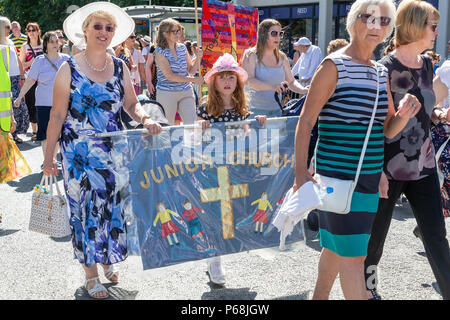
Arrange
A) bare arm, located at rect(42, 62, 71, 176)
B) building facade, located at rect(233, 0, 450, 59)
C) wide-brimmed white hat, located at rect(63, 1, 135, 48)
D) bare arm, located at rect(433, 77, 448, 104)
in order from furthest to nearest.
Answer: building facade, located at rect(233, 0, 450, 59) < bare arm, located at rect(433, 77, 448, 104) < wide-brimmed white hat, located at rect(63, 1, 135, 48) < bare arm, located at rect(42, 62, 71, 176)

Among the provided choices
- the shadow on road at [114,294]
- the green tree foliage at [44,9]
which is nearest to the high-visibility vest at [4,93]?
the shadow on road at [114,294]

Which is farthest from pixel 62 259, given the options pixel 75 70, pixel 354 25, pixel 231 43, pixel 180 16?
pixel 180 16

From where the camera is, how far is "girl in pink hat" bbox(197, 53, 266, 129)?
4.59 meters

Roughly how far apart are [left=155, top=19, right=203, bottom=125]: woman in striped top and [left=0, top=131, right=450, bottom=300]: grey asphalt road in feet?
8.08

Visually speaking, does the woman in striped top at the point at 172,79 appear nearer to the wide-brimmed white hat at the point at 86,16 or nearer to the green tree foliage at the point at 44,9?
the wide-brimmed white hat at the point at 86,16

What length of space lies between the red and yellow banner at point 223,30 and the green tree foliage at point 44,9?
113 ft

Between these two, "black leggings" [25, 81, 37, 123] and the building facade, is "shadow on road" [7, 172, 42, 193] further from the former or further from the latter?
the building facade

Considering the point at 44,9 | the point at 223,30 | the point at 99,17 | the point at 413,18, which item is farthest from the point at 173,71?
the point at 44,9

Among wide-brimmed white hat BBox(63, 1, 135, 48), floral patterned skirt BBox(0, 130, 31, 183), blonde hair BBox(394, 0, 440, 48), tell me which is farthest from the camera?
floral patterned skirt BBox(0, 130, 31, 183)

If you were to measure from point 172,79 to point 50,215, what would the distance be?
131 inches

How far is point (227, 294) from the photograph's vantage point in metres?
4.26

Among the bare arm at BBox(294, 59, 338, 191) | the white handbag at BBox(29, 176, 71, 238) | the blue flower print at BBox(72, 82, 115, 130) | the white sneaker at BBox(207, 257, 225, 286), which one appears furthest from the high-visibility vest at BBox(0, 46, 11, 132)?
the bare arm at BBox(294, 59, 338, 191)

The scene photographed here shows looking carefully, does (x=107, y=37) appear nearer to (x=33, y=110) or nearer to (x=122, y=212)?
(x=122, y=212)
